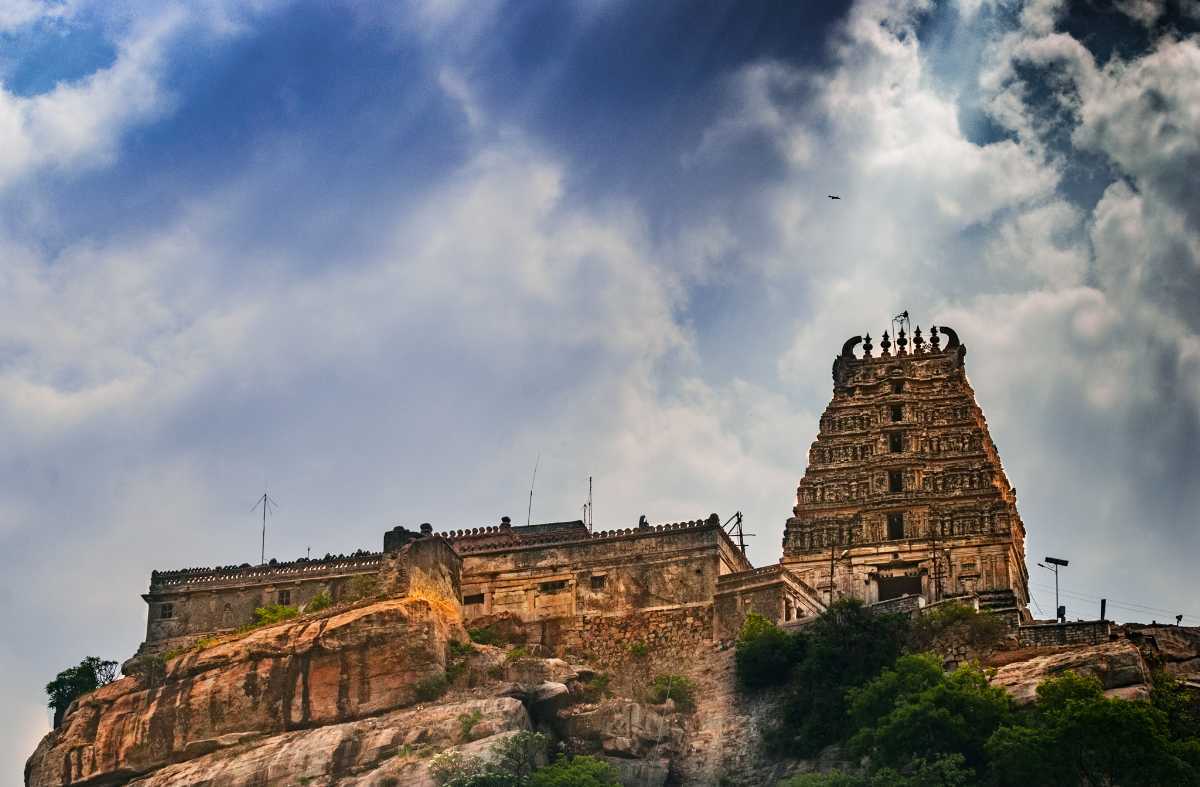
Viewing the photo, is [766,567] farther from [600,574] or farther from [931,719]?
[931,719]

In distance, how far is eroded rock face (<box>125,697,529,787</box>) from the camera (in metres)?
61.8

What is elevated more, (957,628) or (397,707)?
(957,628)

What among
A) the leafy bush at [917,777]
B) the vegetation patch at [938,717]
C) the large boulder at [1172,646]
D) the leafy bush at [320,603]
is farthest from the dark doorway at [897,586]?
the leafy bush at [320,603]

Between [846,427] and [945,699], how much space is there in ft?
74.1

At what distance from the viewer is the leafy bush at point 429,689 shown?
65.1 metres

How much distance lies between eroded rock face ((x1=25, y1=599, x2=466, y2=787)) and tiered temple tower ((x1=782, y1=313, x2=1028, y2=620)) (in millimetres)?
15425

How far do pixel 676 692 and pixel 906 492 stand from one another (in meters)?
14.9

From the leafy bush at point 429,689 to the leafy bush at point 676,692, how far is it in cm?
692

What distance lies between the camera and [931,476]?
7581cm

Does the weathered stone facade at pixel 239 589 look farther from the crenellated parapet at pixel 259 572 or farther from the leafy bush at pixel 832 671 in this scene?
the leafy bush at pixel 832 671

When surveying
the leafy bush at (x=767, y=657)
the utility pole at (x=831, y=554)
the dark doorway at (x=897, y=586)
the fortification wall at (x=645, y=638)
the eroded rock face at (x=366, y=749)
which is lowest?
the eroded rock face at (x=366, y=749)

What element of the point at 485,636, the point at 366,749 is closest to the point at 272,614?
the point at 485,636

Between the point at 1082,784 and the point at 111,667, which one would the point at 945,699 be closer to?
the point at 1082,784

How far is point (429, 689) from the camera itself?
65125 mm
